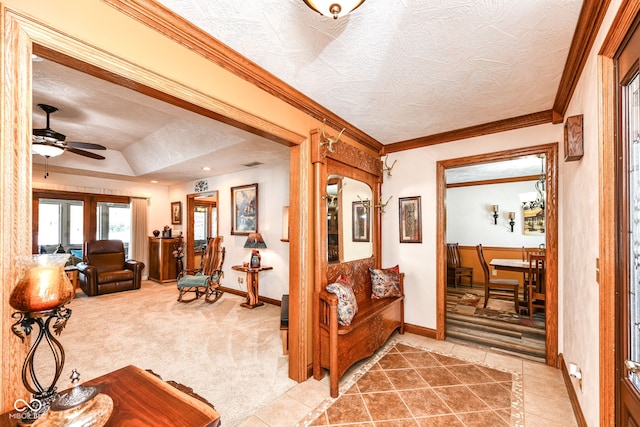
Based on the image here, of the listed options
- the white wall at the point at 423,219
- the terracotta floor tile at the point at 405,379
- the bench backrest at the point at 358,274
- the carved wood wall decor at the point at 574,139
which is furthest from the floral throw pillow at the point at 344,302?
the carved wood wall decor at the point at 574,139

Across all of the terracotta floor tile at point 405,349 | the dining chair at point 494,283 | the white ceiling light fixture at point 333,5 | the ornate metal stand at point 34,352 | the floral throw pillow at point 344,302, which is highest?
the white ceiling light fixture at point 333,5

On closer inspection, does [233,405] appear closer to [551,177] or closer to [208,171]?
[551,177]

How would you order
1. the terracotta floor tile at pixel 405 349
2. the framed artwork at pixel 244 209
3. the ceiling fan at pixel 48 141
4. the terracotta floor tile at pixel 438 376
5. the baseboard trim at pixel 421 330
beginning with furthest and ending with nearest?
the framed artwork at pixel 244 209
the baseboard trim at pixel 421 330
the ceiling fan at pixel 48 141
the terracotta floor tile at pixel 405 349
the terracotta floor tile at pixel 438 376

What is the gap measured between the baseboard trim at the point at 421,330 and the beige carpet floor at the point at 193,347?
1723mm

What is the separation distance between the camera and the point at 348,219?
10.8 ft

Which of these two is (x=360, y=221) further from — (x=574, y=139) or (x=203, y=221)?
(x=203, y=221)

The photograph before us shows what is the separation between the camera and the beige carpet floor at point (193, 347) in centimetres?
242

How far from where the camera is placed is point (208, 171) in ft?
18.7

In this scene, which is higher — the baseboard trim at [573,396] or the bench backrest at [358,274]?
the bench backrest at [358,274]

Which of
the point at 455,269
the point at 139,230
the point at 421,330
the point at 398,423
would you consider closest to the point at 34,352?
the point at 398,423

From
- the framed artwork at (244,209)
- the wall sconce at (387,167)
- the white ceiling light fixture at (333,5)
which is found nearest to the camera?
the white ceiling light fixture at (333,5)

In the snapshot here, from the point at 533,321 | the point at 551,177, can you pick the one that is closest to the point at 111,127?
the point at 551,177

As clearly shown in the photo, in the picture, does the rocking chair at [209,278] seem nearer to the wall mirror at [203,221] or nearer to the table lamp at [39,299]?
the wall mirror at [203,221]

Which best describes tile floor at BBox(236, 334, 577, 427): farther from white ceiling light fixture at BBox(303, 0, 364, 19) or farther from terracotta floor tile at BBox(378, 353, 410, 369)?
white ceiling light fixture at BBox(303, 0, 364, 19)
